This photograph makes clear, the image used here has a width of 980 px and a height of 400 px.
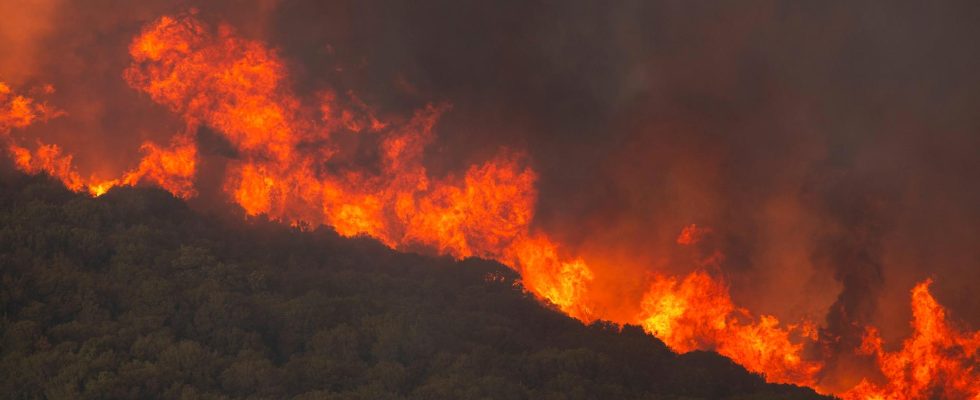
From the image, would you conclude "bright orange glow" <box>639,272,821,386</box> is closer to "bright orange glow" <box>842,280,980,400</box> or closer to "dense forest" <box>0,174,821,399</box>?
"bright orange glow" <box>842,280,980,400</box>

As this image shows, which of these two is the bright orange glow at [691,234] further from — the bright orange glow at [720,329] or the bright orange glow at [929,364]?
the bright orange glow at [929,364]

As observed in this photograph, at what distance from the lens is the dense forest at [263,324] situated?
25750 mm

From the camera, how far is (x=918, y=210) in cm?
4475

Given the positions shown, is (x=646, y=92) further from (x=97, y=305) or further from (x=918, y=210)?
(x=97, y=305)

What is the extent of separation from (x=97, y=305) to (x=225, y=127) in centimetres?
1654

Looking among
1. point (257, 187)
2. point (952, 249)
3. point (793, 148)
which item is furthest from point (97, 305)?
point (952, 249)

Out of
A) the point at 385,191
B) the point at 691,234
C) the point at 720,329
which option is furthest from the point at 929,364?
the point at 385,191

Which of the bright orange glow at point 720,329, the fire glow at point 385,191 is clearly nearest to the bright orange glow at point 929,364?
Answer: the fire glow at point 385,191

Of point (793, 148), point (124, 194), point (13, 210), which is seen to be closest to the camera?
point (13, 210)

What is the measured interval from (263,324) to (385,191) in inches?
566

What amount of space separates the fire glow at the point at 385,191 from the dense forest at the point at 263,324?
4178 millimetres

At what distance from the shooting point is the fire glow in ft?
135

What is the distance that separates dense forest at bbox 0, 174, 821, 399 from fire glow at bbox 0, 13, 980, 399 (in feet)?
13.7

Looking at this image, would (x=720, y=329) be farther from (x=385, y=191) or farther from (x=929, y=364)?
(x=385, y=191)
